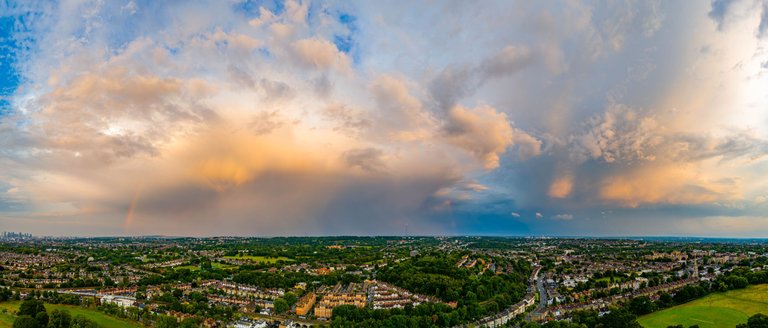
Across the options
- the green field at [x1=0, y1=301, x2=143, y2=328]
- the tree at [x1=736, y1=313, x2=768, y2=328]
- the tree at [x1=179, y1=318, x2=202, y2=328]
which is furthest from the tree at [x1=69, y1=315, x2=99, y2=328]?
the tree at [x1=736, y1=313, x2=768, y2=328]

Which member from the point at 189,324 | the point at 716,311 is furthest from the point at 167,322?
the point at 716,311

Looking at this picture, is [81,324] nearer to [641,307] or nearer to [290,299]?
[290,299]

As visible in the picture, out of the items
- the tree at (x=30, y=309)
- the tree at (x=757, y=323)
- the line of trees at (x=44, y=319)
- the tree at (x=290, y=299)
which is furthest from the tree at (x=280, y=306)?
the tree at (x=757, y=323)

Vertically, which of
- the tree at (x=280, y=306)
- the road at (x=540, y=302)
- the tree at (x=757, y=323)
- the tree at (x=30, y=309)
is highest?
the tree at (x=30, y=309)

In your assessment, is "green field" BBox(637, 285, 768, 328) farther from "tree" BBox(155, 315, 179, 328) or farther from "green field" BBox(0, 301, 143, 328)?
"green field" BBox(0, 301, 143, 328)

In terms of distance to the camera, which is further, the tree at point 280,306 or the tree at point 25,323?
the tree at point 280,306

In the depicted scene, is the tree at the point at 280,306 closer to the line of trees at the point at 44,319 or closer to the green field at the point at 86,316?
the green field at the point at 86,316

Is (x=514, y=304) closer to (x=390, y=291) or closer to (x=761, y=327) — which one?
(x=390, y=291)
